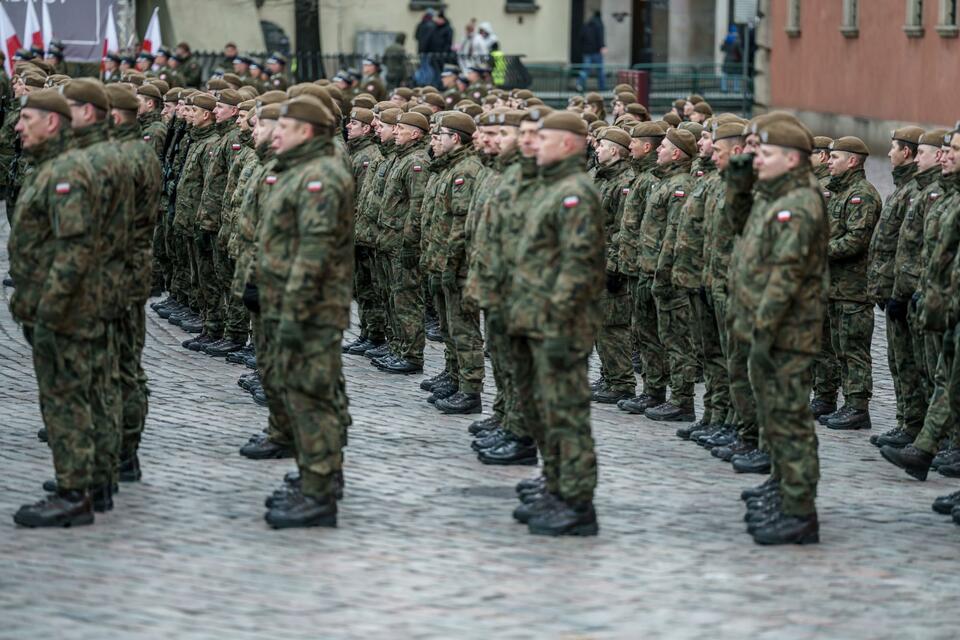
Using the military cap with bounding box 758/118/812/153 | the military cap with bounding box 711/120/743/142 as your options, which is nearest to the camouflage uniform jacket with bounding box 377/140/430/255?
the military cap with bounding box 711/120/743/142

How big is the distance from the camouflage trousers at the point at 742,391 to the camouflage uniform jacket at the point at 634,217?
2.35 metres

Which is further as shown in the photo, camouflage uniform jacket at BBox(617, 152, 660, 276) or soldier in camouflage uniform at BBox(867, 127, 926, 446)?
camouflage uniform jacket at BBox(617, 152, 660, 276)

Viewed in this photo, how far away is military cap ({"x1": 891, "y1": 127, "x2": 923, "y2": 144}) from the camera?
1420 centimetres

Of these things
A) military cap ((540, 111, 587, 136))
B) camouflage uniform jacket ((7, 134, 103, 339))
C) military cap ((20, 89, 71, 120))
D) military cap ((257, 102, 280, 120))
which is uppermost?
military cap ((20, 89, 71, 120))

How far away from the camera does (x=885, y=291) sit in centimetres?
1381

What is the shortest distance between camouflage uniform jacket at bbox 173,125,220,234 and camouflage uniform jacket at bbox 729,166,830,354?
8127 millimetres

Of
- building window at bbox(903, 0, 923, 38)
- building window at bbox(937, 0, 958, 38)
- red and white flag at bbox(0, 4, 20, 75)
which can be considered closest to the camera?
red and white flag at bbox(0, 4, 20, 75)

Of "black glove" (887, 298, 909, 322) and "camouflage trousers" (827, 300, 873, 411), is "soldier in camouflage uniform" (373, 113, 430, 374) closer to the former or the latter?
"camouflage trousers" (827, 300, 873, 411)

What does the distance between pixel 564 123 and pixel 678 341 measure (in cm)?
434

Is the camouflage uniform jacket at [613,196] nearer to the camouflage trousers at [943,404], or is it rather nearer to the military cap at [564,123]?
the camouflage trousers at [943,404]

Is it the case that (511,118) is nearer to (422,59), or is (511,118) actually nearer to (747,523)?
(747,523)

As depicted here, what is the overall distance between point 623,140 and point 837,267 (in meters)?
2.10

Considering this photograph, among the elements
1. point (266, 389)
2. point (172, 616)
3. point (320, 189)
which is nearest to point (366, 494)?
point (266, 389)

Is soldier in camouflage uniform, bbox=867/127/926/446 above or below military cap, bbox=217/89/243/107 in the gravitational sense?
below
